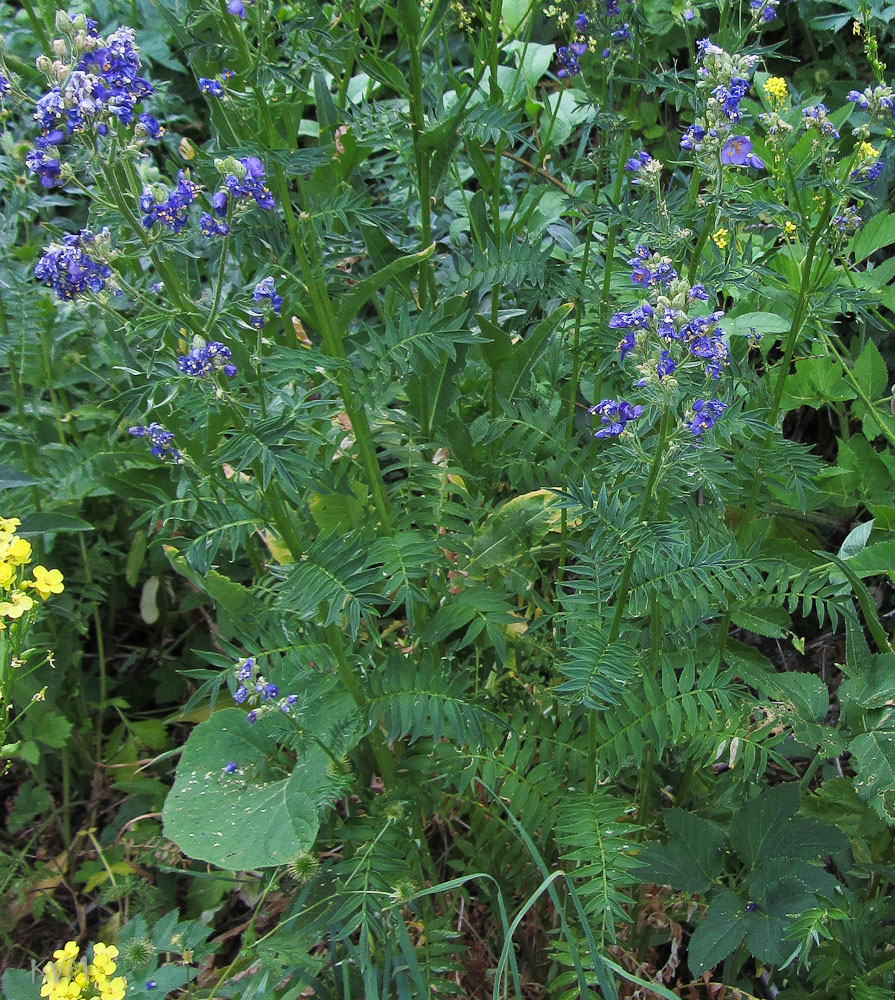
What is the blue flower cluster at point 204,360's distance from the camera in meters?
1.41

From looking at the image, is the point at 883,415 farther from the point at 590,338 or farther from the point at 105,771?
the point at 105,771

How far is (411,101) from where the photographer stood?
6.13ft

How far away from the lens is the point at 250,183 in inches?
57.2

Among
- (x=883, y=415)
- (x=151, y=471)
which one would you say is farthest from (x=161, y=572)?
(x=883, y=415)

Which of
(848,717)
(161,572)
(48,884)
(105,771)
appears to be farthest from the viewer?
(161,572)

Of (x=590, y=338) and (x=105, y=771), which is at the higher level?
(x=590, y=338)

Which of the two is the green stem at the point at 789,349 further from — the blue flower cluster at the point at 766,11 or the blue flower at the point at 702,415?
the blue flower cluster at the point at 766,11

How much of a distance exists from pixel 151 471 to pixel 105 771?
82cm

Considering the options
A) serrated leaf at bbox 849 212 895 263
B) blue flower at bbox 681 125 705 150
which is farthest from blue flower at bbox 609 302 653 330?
serrated leaf at bbox 849 212 895 263

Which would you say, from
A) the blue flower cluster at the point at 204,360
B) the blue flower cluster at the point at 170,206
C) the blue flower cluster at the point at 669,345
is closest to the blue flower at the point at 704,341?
the blue flower cluster at the point at 669,345

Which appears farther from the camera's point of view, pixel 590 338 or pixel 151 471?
pixel 151 471

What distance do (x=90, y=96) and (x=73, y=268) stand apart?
0.84 feet

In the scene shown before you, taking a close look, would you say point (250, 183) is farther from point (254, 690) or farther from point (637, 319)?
point (254, 690)

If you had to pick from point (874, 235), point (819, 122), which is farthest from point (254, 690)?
point (874, 235)
